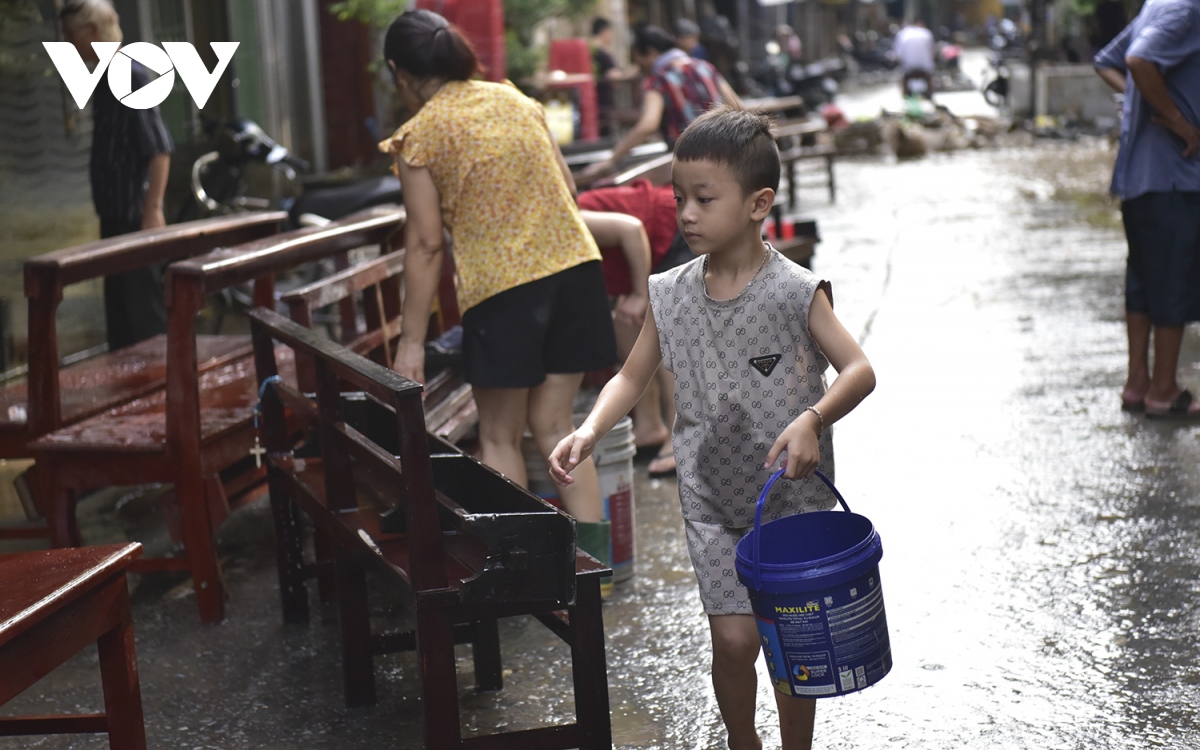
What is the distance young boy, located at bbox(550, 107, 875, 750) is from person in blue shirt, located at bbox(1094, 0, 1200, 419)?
355cm

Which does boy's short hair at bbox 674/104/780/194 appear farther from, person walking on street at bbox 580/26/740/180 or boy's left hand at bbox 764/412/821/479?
person walking on street at bbox 580/26/740/180

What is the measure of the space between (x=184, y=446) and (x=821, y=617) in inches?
98.3

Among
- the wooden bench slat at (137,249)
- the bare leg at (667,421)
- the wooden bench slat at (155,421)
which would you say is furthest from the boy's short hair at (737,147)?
the bare leg at (667,421)

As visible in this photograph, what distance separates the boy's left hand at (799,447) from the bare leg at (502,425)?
1.72 meters

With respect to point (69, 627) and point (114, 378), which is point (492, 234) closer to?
point (69, 627)

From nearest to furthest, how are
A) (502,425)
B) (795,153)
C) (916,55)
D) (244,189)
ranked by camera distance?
(502,425) → (244,189) → (795,153) → (916,55)

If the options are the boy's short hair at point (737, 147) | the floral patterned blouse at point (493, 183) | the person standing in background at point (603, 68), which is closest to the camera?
the boy's short hair at point (737, 147)

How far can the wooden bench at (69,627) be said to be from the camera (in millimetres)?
2410

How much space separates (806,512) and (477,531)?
0.69 metres

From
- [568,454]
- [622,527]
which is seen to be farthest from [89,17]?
[568,454]

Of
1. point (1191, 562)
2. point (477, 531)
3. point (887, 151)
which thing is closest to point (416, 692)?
point (477, 531)

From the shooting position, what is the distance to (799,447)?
99.7 inches

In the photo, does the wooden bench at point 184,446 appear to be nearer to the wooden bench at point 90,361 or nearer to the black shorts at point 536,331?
the wooden bench at point 90,361

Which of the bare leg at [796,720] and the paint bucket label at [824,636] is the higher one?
the paint bucket label at [824,636]
